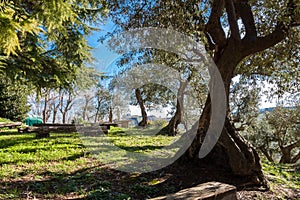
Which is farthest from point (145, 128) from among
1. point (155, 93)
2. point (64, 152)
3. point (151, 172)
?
point (151, 172)

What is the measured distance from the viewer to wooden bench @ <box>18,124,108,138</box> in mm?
7614

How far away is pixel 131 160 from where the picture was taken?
17.0ft

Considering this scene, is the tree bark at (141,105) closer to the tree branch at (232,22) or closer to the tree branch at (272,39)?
the tree branch at (232,22)

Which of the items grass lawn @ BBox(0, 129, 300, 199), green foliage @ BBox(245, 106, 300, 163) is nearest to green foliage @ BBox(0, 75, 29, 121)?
grass lawn @ BBox(0, 129, 300, 199)

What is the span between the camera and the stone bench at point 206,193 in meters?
2.29

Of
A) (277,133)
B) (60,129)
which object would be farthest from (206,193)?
(277,133)

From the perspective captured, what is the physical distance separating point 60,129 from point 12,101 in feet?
25.5

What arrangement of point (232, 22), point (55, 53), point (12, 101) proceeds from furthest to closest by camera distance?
point (12, 101), point (55, 53), point (232, 22)

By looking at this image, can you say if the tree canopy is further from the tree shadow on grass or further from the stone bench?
the stone bench

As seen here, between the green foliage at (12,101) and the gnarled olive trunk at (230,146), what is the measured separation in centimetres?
1236

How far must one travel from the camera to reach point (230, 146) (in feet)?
12.7

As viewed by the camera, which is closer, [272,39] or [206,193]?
[206,193]

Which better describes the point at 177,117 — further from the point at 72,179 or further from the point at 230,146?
the point at 72,179

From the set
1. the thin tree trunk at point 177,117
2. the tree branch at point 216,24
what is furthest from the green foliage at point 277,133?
the tree branch at point 216,24
